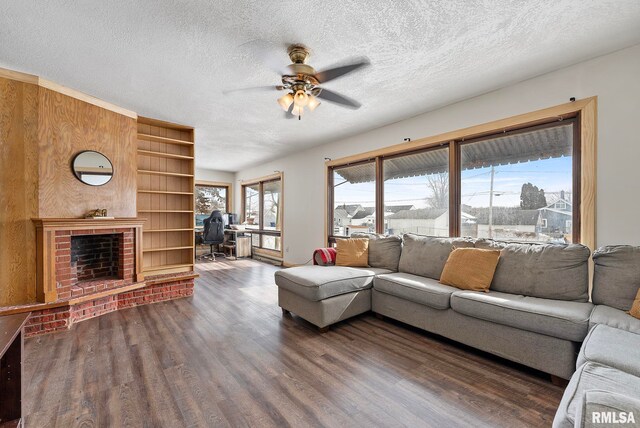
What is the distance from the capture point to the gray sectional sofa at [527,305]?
1308 millimetres

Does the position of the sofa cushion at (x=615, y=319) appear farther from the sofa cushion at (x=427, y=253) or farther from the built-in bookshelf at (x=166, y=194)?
the built-in bookshelf at (x=166, y=194)

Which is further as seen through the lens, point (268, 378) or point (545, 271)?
point (545, 271)

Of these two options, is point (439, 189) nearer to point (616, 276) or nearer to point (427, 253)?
point (427, 253)

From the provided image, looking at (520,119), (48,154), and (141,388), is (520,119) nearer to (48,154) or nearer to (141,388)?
(141,388)

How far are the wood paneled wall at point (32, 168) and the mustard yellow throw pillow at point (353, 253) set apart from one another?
3.02 metres

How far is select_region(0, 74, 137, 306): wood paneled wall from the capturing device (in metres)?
2.61

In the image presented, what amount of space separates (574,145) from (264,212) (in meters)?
6.32

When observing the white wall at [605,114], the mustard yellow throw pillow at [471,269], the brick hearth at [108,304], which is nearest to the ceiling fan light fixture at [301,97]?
the white wall at [605,114]

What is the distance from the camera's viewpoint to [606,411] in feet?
2.79

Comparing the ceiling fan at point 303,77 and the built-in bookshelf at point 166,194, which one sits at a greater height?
the ceiling fan at point 303,77

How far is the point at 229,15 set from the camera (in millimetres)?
1881

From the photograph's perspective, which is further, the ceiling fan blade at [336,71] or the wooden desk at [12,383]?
the ceiling fan blade at [336,71]

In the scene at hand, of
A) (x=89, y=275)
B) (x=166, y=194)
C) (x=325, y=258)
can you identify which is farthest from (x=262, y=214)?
(x=89, y=275)

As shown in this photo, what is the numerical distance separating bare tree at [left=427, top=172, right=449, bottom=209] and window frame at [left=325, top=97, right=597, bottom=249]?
0.09 metres
